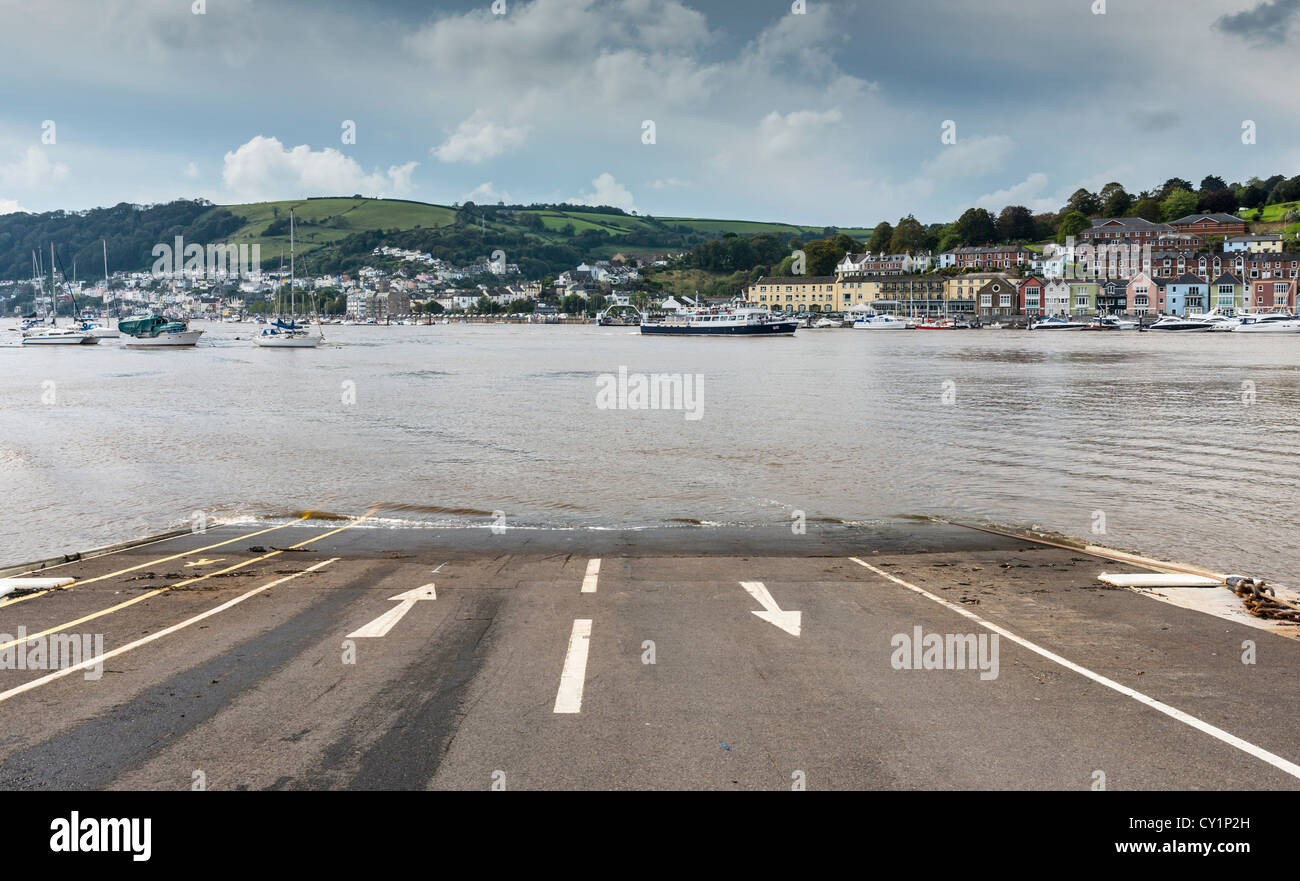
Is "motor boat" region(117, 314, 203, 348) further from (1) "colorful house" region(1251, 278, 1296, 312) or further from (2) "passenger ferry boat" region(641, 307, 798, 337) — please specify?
(1) "colorful house" region(1251, 278, 1296, 312)

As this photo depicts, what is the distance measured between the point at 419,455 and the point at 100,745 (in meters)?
23.1

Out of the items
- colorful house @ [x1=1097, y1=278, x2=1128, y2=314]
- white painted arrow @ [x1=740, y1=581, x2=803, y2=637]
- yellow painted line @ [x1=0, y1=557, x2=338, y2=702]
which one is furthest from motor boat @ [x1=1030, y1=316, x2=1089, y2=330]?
yellow painted line @ [x1=0, y1=557, x2=338, y2=702]

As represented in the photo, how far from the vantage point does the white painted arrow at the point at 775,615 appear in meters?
10.0

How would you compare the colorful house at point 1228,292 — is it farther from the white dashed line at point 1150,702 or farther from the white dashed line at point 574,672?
the white dashed line at point 574,672

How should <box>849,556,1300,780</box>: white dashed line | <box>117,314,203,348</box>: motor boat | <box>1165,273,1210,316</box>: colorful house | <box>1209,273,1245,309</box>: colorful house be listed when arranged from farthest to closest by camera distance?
<box>1165,273,1210,316</box>: colorful house, <box>1209,273,1245,309</box>: colorful house, <box>117,314,203,348</box>: motor boat, <box>849,556,1300,780</box>: white dashed line

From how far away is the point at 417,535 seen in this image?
1712 cm

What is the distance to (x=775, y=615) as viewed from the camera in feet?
34.6

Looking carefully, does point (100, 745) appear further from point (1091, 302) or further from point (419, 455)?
point (1091, 302)

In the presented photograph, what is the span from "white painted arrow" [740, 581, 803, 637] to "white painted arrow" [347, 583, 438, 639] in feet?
14.4

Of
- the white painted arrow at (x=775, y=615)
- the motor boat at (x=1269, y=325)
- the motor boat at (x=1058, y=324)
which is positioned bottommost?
the white painted arrow at (x=775, y=615)

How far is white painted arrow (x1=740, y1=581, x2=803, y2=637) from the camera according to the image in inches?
396

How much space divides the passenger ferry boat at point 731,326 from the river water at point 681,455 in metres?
86.4

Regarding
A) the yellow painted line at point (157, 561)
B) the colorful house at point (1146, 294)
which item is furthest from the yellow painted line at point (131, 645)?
the colorful house at point (1146, 294)
